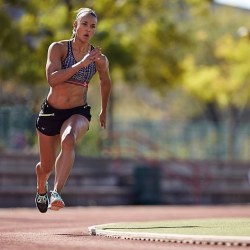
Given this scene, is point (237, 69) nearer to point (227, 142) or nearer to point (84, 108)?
point (227, 142)

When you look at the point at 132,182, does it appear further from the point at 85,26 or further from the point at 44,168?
the point at 85,26

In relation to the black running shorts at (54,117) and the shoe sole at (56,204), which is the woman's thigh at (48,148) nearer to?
the black running shorts at (54,117)

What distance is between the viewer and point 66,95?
11469mm

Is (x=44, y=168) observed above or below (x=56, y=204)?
above

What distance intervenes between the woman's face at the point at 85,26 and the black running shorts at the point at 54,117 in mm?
770

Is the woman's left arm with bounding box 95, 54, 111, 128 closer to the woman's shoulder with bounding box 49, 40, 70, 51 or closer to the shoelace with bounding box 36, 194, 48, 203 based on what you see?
the woman's shoulder with bounding box 49, 40, 70, 51

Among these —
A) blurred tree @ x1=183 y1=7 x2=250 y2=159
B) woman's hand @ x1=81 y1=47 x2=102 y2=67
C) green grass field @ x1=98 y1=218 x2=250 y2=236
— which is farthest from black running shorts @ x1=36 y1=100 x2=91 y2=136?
blurred tree @ x1=183 y1=7 x2=250 y2=159

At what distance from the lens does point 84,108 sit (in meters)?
11.6

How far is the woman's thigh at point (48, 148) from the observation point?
1168cm

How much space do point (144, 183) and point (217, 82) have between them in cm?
2055

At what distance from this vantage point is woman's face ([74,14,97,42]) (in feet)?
37.2

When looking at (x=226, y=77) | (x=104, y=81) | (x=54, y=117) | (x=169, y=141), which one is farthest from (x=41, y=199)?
(x=226, y=77)

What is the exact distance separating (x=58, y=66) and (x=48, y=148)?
980 millimetres

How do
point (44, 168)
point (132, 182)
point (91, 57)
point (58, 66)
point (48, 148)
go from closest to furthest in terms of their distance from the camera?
1. point (91, 57)
2. point (58, 66)
3. point (48, 148)
4. point (44, 168)
5. point (132, 182)
